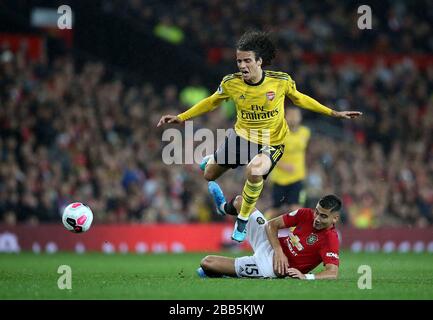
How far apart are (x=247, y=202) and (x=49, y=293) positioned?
282cm

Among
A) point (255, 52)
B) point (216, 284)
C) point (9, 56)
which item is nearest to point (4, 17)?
point (9, 56)

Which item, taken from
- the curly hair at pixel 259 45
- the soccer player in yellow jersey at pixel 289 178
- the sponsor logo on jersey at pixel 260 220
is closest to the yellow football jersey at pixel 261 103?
the curly hair at pixel 259 45

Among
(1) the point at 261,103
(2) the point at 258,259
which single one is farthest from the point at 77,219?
(1) the point at 261,103

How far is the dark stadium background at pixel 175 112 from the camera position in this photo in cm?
1811

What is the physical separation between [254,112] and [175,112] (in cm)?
961

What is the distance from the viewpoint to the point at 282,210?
15.0 m

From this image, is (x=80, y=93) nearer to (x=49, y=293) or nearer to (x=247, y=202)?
(x=247, y=202)

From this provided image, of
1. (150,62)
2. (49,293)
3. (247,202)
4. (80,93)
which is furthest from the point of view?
(150,62)

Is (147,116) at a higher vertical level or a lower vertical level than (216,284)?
higher

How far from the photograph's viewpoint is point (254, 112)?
10898 mm

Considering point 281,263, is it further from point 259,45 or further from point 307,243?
point 259,45

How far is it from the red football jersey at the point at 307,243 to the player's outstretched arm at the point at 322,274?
0.05 meters

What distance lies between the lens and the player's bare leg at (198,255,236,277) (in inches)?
408

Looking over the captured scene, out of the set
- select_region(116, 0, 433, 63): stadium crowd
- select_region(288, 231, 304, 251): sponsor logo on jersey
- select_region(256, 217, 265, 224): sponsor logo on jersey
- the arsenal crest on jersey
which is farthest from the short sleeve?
select_region(116, 0, 433, 63): stadium crowd
